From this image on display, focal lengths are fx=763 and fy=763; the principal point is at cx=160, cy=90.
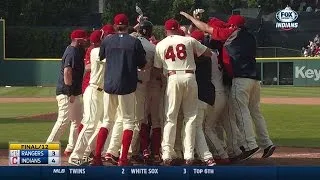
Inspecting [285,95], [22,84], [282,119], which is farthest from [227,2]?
[282,119]

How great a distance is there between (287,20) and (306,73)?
6.99m

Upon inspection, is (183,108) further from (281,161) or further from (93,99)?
(281,161)

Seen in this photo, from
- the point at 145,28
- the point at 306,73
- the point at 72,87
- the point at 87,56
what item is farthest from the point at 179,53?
the point at 306,73

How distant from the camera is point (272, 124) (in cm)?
1727

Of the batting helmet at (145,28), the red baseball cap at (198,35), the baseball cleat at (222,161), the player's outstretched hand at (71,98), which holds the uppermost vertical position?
the batting helmet at (145,28)

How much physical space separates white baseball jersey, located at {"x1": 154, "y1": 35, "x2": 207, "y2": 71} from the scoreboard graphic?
6.73ft

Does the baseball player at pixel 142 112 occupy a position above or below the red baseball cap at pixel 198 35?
below

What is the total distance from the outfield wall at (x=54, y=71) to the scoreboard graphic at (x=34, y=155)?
2899 cm

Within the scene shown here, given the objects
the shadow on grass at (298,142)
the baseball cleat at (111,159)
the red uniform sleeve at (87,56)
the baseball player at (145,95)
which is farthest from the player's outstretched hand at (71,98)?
the shadow on grass at (298,142)

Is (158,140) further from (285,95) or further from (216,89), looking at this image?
(285,95)

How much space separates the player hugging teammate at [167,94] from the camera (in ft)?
32.3

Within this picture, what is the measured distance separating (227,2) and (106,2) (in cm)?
960

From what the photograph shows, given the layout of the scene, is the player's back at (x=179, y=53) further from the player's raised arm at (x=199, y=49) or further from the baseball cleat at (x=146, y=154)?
→ the baseball cleat at (x=146, y=154)

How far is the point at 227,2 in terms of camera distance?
5516cm
